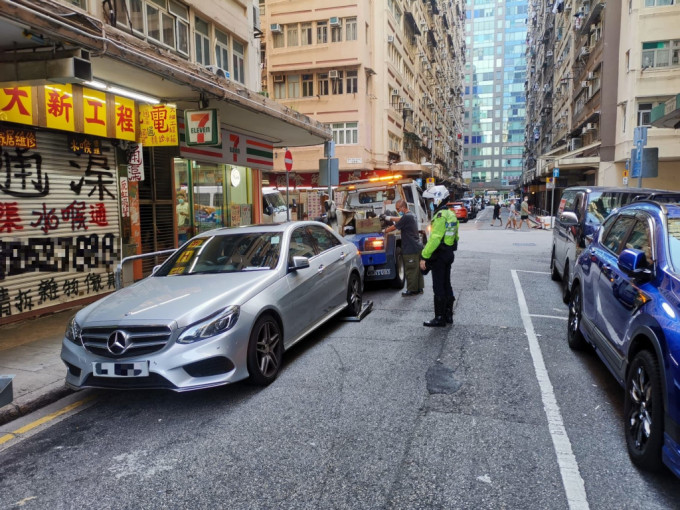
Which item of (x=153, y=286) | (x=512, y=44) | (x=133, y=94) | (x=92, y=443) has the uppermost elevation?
(x=512, y=44)

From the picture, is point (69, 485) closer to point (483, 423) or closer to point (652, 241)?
point (483, 423)

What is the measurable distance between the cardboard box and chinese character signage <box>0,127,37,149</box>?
559cm

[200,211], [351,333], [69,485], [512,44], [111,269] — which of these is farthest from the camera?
[512,44]

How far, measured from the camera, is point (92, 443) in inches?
152

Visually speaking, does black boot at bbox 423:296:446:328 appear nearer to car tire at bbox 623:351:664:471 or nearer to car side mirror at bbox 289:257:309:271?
car side mirror at bbox 289:257:309:271

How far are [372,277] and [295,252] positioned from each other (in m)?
3.91

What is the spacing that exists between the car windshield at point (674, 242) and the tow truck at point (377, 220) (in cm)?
582

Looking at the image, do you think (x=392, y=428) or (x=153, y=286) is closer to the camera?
(x=392, y=428)

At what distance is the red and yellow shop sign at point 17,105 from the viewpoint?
7.00 meters

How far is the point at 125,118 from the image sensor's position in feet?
30.9

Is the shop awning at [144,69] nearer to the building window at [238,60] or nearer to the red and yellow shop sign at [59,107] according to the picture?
the red and yellow shop sign at [59,107]

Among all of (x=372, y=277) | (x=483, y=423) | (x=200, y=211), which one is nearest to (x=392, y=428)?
(x=483, y=423)

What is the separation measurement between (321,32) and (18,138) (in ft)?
93.2

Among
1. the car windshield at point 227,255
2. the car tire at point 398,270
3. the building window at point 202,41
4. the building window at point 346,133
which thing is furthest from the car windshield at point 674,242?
the building window at point 346,133
